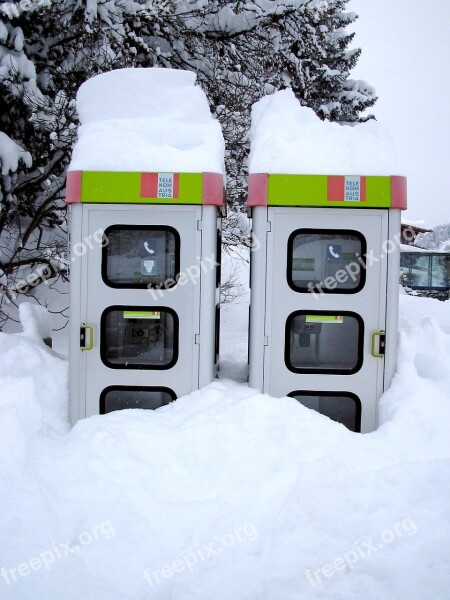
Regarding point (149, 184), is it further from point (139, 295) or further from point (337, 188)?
point (337, 188)

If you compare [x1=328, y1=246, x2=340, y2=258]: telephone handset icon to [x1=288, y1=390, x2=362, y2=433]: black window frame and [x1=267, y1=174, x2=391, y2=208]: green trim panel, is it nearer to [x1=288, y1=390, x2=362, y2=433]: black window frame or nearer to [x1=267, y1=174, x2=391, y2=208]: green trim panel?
[x1=267, y1=174, x2=391, y2=208]: green trim panel

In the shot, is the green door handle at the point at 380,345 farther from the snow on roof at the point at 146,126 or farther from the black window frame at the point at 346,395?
the snow on roof at the point at 146,126

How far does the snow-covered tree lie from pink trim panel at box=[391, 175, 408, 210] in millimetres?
4084

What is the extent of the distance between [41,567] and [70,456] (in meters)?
0.78

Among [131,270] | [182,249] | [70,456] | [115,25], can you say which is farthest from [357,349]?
[115,25]

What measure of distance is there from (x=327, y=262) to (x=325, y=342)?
0.52m

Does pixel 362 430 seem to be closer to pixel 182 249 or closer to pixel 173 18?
pixel 182 249

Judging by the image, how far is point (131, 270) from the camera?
386cm

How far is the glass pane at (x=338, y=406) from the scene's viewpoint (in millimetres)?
3867

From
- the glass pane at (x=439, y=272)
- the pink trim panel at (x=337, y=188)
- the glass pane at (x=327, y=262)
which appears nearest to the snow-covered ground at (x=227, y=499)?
the glass pane at (x=327, y=262)

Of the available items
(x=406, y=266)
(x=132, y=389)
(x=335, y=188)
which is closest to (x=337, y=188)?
(x=335, y=188)

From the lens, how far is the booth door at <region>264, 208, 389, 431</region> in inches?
148

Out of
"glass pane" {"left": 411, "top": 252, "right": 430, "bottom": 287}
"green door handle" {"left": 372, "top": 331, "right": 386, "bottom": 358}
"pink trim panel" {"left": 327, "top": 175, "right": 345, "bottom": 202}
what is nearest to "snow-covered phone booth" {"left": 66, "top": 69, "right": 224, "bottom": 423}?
"pink trim panel" {"left": 327, "top": 175, "right": 345, "bottom": 202}

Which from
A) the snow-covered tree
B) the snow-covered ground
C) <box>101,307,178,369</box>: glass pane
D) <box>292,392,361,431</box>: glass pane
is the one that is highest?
the snow-covered tree
